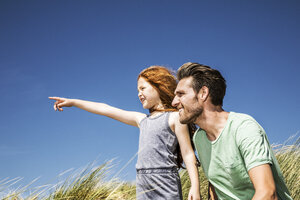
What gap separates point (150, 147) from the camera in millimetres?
2807

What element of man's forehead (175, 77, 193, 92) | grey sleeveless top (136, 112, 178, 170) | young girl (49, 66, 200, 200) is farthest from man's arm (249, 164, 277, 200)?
grey sleeveless top (136, 112, 178, 170)

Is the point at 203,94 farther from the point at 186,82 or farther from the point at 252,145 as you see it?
the point at 252,145

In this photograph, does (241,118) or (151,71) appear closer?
(241,118)

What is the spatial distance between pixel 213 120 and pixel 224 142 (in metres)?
0.15

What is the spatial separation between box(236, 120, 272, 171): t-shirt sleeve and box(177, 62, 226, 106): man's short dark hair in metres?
0.30

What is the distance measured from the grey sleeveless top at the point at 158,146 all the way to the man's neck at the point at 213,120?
80 cm

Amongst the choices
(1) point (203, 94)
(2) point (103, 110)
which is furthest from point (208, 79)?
(2) point (103, 110)

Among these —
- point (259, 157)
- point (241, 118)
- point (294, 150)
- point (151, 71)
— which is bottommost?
point (294, 150)

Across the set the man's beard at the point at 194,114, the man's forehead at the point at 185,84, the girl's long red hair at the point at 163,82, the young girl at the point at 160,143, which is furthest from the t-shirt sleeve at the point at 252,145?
the girl's long red hair at the point at 163,82

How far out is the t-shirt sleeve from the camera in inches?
64.3

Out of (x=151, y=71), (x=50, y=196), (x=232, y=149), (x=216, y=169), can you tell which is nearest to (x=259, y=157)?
(x=232, y=149)

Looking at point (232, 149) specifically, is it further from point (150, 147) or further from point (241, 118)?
point (150, 147)

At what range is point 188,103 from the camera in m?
2.07

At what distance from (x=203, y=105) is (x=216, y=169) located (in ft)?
1.36
